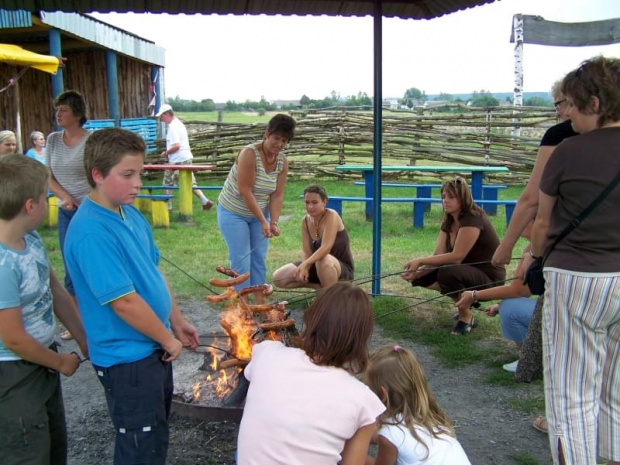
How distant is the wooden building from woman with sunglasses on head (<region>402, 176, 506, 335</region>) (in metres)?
9.89

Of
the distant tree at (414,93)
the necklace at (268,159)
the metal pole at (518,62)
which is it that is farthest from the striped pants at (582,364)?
the distant tree at (414,93)

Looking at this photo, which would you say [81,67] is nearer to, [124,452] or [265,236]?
[265,236]

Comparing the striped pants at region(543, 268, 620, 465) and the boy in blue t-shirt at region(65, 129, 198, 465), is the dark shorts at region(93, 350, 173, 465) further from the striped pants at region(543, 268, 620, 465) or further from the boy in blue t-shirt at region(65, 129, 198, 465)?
the striped pants at region(543, 268, 620, 465)

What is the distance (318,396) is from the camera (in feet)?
6.56

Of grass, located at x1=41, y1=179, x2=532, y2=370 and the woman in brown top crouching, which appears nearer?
grass, located at x1=41, y1=179, x2=532, y2=370

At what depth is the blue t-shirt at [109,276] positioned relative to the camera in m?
2.23

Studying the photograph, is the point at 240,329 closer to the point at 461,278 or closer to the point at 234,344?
the point at 234,344

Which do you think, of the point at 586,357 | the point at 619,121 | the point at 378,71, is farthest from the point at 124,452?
the point at 378,71

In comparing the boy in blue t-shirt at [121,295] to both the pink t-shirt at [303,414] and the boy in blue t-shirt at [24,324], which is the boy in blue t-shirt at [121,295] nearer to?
the boy in blue t-shirt at [24,324]

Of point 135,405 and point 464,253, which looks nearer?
point 135,405

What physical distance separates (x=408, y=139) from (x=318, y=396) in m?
15.4

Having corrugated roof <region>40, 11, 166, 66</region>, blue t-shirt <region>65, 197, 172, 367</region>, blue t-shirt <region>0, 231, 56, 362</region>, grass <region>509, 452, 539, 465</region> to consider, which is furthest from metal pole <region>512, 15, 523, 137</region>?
blue t-shirt <region>0, 231, 56, 362</region>

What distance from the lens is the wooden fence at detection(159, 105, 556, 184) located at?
15734 mm

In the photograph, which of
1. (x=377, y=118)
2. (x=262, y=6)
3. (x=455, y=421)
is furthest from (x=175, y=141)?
(x=455, y=421)
